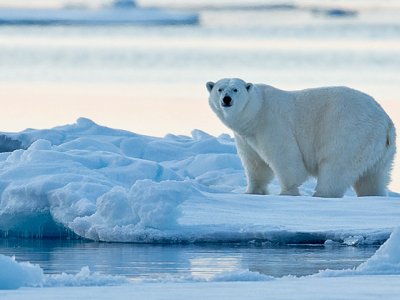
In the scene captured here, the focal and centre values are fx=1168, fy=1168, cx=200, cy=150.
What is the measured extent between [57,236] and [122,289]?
193 inches

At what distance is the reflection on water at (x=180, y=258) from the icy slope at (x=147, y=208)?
13 cm

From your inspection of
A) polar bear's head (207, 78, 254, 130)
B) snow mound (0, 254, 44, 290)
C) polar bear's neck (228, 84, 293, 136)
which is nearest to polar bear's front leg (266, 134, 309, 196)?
polar bear's neck (228, 84, 293, 136)

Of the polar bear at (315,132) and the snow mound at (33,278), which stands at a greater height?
the polar bear at (315,132)

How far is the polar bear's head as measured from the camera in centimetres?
1085

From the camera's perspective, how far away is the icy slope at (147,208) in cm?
892

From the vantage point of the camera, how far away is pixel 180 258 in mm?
7871

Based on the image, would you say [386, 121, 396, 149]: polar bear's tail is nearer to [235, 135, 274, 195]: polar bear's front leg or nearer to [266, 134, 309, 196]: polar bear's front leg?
[266, 134, 309, 196]: polar bear's front leg

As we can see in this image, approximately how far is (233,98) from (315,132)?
34.2 inches

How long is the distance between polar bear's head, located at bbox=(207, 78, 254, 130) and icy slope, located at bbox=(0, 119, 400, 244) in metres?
0.78

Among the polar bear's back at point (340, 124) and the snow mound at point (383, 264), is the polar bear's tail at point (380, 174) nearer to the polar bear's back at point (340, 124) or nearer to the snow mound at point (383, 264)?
the polar bear's back at point (340, 124)

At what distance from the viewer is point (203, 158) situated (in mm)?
14008

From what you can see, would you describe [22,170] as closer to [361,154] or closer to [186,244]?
[186,244]

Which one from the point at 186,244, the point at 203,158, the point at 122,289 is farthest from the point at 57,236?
the point at 122,289

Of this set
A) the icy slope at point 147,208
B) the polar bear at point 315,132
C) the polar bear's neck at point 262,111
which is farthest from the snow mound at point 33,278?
the polar bear's neck at point 262,111
